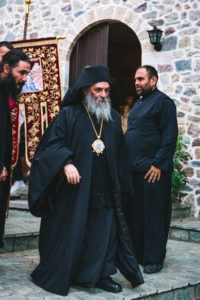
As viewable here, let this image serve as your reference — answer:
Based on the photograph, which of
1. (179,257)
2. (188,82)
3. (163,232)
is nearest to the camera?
(163,232)

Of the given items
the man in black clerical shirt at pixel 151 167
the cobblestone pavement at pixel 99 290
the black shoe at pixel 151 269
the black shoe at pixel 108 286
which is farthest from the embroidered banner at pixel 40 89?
the black shoe at pixel 108 286

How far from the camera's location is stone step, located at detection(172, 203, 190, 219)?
6062 mm

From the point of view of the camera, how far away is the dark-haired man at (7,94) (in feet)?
10.2

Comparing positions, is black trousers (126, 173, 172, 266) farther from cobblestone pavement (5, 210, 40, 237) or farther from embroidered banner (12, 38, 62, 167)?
embroidered banner (12, 38, 62, 167)

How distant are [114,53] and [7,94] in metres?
8.78

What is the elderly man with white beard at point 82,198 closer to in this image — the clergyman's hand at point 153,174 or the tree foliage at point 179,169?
the clergyman's hand at point 153,174

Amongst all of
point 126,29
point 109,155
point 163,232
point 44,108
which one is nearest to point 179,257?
point 163,232

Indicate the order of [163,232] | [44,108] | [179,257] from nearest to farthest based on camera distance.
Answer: [163,232], [179,257], [44,108]

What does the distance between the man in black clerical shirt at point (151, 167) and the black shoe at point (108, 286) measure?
70 centimetres

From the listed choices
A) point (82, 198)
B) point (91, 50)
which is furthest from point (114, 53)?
point (82, 198)

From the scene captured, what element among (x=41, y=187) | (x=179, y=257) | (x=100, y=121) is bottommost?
(x=179, y=257)

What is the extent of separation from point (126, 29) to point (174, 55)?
3356 millimetres

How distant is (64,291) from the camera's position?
2.88 meters

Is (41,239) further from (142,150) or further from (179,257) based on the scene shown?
(179,257)
